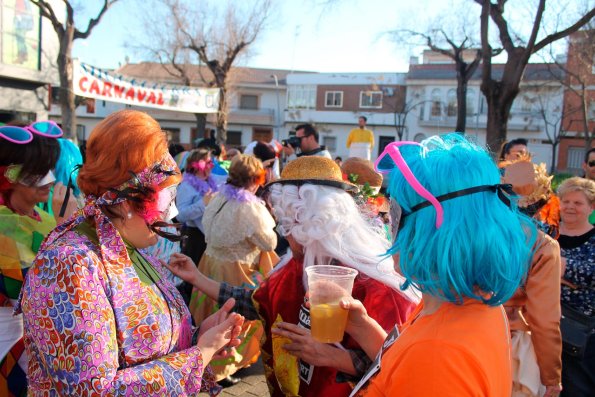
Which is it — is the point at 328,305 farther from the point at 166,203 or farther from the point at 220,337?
the point at 166,203

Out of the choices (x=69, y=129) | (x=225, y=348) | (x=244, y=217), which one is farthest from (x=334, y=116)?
(x=225, y=348)

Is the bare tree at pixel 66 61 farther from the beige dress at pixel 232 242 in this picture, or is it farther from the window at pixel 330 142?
the window at pixel 330 142

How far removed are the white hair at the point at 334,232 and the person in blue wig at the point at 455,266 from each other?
2.26 feet

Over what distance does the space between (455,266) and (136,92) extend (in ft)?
34.5

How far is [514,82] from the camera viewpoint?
10.6 m

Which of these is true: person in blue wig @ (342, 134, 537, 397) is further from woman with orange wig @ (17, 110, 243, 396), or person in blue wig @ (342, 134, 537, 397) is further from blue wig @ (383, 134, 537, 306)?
woman with orange wig @ (17, 110, 243, 396)

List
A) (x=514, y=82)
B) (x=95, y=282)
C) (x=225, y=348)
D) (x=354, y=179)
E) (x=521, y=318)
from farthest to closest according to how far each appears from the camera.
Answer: (x=514, y=82), (x=354, y=179), (x=521, y=318), (x=225, y=348), (x=95, y=282)

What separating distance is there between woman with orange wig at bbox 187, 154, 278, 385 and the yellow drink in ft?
9.47

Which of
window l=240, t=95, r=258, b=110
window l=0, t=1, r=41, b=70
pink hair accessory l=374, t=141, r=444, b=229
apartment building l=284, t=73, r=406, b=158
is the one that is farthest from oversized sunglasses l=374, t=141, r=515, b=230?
window l=240, t=95, r=258, b=110

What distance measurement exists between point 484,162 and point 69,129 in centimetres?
1392

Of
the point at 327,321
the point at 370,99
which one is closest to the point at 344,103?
the point at 370,99

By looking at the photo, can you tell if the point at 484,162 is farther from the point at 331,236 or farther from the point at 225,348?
the point at 225,348

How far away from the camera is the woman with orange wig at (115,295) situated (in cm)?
136

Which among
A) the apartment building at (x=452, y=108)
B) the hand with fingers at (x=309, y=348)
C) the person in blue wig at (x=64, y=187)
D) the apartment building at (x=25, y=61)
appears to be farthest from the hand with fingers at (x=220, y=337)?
the apartment building at (x=452, y=108)
